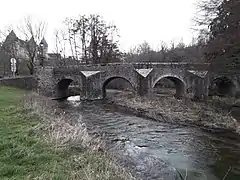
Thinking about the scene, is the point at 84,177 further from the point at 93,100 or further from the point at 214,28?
the point at 93,100

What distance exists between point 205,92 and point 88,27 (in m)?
18.4

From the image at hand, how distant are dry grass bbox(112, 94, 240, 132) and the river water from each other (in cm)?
115

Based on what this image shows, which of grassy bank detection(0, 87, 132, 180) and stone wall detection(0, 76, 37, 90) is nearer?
grassy bank detection(0, 87, 132, 180)

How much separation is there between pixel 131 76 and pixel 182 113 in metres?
10.6

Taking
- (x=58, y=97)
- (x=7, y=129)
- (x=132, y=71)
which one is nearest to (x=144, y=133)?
(x=7, y=129)

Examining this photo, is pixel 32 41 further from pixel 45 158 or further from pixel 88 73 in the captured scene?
pixel 45 158

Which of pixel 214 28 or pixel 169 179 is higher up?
pixel 214 28

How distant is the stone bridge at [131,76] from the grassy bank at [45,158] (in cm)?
1844

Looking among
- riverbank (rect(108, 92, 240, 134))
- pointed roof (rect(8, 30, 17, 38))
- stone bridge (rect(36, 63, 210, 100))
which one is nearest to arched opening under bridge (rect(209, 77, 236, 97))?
stone bridge (rect(36, 63, 210, 100))

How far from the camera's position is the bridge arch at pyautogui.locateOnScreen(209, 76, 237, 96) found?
91.7 feet

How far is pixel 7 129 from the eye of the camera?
28.8 feet

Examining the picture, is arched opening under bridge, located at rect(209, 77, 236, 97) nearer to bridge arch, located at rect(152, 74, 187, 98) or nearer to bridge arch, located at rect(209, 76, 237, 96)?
bridge arch, located at rect(209, 76, 237, 96)

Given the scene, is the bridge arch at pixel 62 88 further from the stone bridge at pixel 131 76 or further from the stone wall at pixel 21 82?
the stone wall at pixel 21 82

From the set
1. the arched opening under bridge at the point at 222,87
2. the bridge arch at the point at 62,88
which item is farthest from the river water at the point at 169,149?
the arched opening under bridge at the point at 222,87
